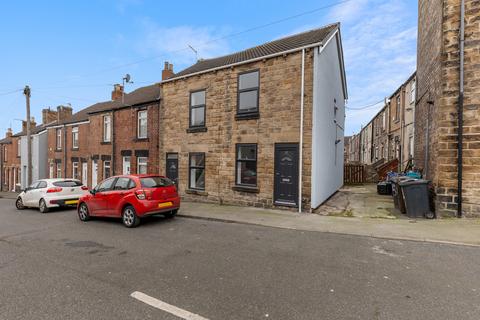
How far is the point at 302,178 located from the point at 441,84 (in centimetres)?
515

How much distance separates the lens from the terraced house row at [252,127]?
9.72m

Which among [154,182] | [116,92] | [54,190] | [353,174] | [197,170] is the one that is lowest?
[54,190]

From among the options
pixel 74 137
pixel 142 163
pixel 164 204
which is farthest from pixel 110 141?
pixel 164 204

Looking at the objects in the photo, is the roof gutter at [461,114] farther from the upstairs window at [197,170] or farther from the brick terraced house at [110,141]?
the brick terraced house at [110,141]

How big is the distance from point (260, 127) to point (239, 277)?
725cm

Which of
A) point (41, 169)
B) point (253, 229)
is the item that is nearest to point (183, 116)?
point (253, 229)

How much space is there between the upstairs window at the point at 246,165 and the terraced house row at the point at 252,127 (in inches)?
1.6

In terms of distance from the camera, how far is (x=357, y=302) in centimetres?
339

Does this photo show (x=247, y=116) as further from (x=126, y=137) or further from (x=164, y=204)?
(x=126, y=137)

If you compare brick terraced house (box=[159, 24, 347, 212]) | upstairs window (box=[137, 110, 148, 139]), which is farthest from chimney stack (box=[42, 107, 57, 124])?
brick terraced house (box=[159, 24, 347, 212])

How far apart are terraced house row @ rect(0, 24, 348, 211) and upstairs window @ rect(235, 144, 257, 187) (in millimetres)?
41

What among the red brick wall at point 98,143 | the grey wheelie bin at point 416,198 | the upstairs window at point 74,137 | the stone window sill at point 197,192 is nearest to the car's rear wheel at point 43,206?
the stone window sill at point 197,192

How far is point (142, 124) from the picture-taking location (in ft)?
52.7

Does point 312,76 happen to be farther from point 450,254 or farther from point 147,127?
point 147,127
